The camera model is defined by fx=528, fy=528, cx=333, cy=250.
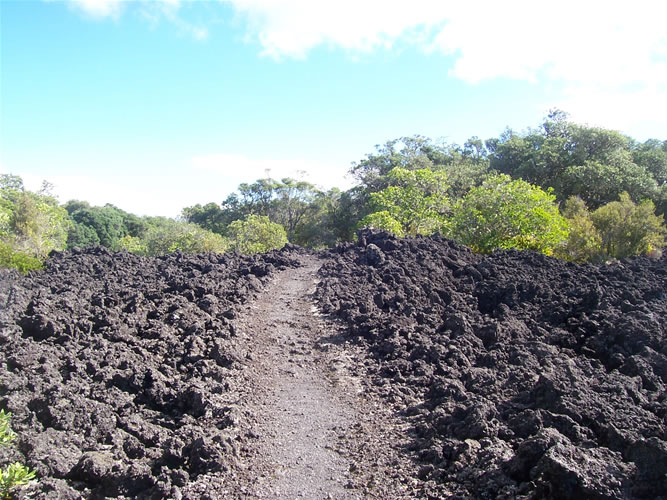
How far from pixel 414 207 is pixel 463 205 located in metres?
2.64

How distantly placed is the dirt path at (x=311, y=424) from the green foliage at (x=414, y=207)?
9784mm

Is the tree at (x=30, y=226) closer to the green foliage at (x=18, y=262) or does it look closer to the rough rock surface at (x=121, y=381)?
the green foliage at (x=18, y=262)

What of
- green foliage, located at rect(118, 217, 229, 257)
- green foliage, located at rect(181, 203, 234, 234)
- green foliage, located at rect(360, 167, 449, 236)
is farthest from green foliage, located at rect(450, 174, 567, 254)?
green foliage, located at rect(181, 203, 234, 234)

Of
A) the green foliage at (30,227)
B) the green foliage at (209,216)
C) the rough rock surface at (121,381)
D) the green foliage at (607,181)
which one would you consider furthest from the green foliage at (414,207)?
the green foliage at (209,216)

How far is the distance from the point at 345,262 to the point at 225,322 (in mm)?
5805

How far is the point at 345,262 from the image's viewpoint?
15531 mm

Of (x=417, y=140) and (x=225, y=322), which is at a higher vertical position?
(x=417, y=140)

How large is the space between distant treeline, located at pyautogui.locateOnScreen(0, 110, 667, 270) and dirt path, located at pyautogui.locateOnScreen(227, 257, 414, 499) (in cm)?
900

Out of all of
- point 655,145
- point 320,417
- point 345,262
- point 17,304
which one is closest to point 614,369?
point 320,417

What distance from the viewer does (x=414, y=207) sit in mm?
21188

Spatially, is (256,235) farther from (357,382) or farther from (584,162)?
(584,162)

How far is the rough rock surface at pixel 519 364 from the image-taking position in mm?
4918

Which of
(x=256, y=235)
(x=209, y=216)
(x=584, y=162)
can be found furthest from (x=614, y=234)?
(x=209, y=216)

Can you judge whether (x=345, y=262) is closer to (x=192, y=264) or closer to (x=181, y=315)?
(x=192, y=264)
